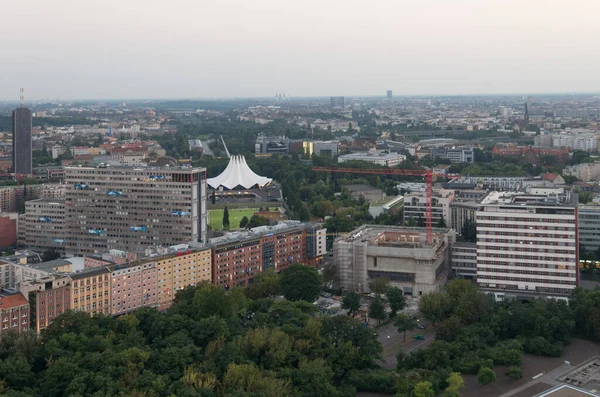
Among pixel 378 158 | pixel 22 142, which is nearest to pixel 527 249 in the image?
pixel 378 158

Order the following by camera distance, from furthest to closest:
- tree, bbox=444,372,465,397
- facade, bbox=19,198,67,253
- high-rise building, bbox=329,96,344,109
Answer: high-rise building, bbox=329,96,344,109 < facade, bbox=19,198,67,253 < tree, bbox=444,372,465,397

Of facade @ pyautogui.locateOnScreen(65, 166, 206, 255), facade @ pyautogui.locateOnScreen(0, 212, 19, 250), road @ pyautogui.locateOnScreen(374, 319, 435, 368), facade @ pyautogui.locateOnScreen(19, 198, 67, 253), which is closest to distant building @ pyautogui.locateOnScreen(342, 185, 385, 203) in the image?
facade @ pyautogui.locateOnScreen(65, 166, 206, 255)

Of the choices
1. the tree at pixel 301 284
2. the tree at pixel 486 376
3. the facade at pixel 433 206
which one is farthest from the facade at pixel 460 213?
the tree at pixel 486 376

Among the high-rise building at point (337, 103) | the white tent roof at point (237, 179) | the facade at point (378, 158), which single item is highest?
the high-rise building at point (337, 103)

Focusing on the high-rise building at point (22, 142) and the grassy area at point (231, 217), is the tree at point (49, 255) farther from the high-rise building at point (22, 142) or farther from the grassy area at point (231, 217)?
the high-rise building at point (22, 142)

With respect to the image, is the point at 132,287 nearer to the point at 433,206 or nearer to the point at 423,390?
the point at 423,390

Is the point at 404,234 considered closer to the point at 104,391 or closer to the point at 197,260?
the point at 197,260

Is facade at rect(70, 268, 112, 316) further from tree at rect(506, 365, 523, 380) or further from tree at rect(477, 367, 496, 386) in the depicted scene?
tree at rect(506, 365, 523, 380)
